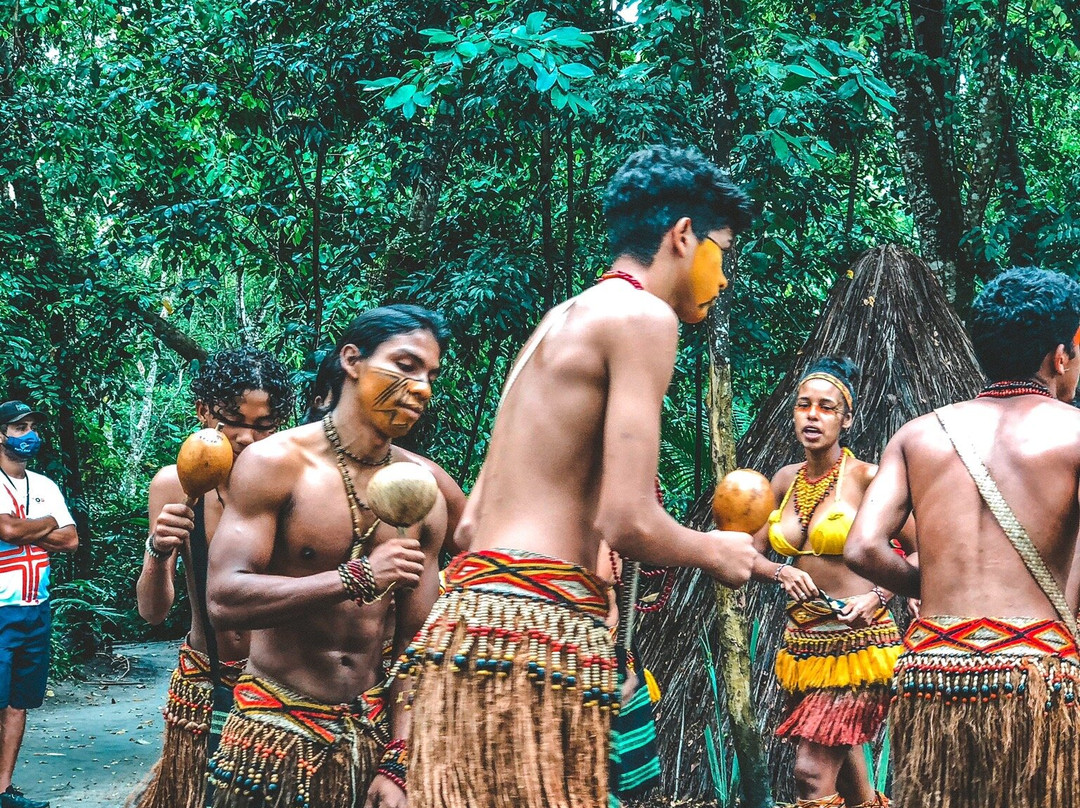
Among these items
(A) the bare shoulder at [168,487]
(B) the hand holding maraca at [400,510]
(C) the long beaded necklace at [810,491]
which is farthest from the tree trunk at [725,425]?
(B) the hand holding maraca at [400,510]

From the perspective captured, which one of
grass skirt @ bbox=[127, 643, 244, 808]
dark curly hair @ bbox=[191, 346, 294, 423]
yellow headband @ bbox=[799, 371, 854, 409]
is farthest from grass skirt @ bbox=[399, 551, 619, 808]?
yellow headband @ bbox=[799, 371, 854, 409]

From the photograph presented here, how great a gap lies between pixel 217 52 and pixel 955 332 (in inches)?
210

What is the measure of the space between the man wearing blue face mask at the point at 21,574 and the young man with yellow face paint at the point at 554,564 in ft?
15.5

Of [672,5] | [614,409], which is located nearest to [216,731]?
[614,409]

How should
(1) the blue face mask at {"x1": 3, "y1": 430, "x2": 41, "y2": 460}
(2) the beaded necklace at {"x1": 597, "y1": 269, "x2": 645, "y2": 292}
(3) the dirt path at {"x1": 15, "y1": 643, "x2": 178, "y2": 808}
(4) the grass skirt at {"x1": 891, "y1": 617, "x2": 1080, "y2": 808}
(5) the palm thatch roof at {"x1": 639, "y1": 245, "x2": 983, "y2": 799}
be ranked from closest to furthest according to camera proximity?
(2) the beaded necklace at {"x1": 597, "y1": 269, "x2": 645, "y2": 292}
(4) the grass skirt at {"x1": 891, "y1": 617, "x2": 1080, "y2": 808}
(5) the palm thatch roof at {"x1": 639, "y1": 245, "x2": 983, "y2": 799}
(1) the blue face mask at {"x1": 3, "y1": 430, "x2": 41, "y2": 460}
(3) the dirt path at {"x1": 15, "y1": 643, "x2": 178, "y2": 808}

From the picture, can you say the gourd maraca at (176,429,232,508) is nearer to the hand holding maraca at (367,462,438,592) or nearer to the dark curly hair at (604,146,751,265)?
→ the hand holding maraca at (367,462,438,592)

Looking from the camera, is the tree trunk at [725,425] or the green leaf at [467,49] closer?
the green leaf at [467,49]

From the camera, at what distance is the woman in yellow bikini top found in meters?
4.96

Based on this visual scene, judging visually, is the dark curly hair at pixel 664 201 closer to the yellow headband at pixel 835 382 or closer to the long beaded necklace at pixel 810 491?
the long beaded necklace at pixel 810 491

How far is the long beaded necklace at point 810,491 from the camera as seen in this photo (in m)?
5.33

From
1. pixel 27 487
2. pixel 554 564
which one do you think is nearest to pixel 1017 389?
pixel 554 564

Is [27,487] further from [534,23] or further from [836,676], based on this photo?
[836,676]

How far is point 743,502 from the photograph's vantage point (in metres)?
2.76

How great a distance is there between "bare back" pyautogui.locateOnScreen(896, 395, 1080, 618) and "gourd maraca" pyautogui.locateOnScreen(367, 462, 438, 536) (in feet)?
4.83
